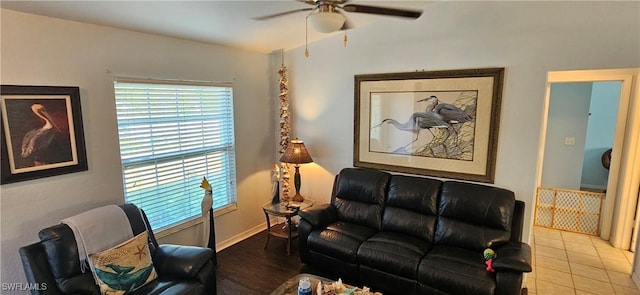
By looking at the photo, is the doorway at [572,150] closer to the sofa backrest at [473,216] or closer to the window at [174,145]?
the sofa backrest at [473,216]

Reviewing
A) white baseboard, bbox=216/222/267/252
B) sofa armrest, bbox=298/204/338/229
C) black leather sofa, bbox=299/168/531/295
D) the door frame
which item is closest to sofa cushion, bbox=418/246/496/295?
black leather sofa, bbox=299/168/531/295

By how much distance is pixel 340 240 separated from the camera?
3.07 metres

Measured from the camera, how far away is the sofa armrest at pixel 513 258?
A: 91.3 inches

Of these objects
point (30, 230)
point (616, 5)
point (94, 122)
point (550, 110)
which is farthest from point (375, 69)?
point (30, 230)

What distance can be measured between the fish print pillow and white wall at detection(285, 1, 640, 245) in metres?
2.35

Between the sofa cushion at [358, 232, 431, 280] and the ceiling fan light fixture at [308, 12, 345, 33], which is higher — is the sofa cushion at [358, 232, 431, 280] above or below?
below

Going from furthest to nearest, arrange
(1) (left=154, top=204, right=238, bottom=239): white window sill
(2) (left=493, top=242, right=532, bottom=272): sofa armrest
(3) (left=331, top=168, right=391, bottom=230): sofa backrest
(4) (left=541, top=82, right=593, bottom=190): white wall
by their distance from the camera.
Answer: (4) (left=541, top=82, right=593, bottom=190): white wall → (3) (left=331, top=168, right=391, bottom=230): sofa backrest → (1) (left=154, top=204, right=238, bottom=239): white window sill → (2) (left=493, top=242, right=532, bottom=272): sofa armrest

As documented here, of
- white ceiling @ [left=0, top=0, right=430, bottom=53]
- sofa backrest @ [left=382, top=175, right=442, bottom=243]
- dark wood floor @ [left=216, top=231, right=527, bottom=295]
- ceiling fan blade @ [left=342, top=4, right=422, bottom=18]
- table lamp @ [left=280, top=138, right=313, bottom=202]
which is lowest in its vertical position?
dark wood floor @ [left=216, top=231, right=527, bottom=295]

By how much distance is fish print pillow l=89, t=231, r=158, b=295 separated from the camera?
2170mm

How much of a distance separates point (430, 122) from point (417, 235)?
46.3 inches

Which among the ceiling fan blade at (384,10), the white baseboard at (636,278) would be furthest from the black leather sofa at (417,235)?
the ceiling fan blade at (384,10)

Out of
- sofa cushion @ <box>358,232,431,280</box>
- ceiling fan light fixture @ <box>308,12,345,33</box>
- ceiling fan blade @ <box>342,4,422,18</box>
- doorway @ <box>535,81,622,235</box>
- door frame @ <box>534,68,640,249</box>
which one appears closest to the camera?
ceiling fan light fixture @ <box>308,12,345,33</box>

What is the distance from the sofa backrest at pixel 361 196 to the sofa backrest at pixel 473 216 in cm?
62

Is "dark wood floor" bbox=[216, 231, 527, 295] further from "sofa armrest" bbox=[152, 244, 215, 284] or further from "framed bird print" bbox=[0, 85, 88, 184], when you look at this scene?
"framed bird print" bbox=[0, 85, 88, 184]
